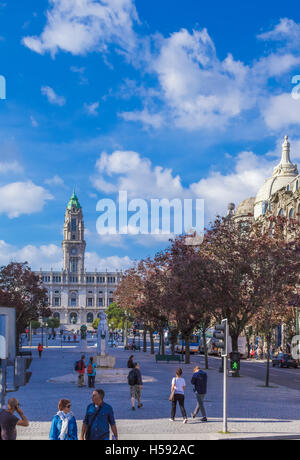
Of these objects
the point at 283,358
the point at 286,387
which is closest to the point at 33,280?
the point at 283,358

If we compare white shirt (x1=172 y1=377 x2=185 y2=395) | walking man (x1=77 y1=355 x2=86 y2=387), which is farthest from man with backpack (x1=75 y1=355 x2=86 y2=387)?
white shirt (x1=172 y1=377 x2=185 y2=395)

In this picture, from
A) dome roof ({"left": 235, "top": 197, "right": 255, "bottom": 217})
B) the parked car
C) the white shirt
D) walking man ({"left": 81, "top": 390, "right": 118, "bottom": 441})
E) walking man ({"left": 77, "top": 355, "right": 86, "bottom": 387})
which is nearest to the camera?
walking man ({"left": 81, "top": 390, "right": 118, "bottom": 441})

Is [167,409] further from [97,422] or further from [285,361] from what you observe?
[285,361]

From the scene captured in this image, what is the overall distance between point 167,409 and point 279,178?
76.4 metres

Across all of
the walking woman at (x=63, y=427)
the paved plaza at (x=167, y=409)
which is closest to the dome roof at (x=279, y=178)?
the paved plaza at (x=167, y=409)

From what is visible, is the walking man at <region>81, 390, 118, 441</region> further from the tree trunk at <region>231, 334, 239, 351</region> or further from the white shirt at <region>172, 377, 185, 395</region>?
the tree trunk at <region>231, 334, 239, 351</region>

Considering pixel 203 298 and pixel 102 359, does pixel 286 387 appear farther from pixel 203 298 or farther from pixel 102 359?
pixel 102 359

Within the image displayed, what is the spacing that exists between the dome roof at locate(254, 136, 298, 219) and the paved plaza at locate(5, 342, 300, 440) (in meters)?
62.3

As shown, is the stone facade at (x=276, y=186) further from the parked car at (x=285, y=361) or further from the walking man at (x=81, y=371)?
the walking man at (x=81, y=371)

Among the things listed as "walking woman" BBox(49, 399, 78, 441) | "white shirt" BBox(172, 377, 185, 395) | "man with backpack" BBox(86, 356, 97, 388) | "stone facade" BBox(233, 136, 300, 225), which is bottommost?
"man with backpack" BBox(86, 356, 97, 388)

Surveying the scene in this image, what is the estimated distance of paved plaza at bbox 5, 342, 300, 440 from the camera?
16.4 m

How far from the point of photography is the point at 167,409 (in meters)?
21.5

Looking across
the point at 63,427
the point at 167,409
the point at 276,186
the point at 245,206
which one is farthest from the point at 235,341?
the point at 245,206

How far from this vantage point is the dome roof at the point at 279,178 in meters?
93.3
